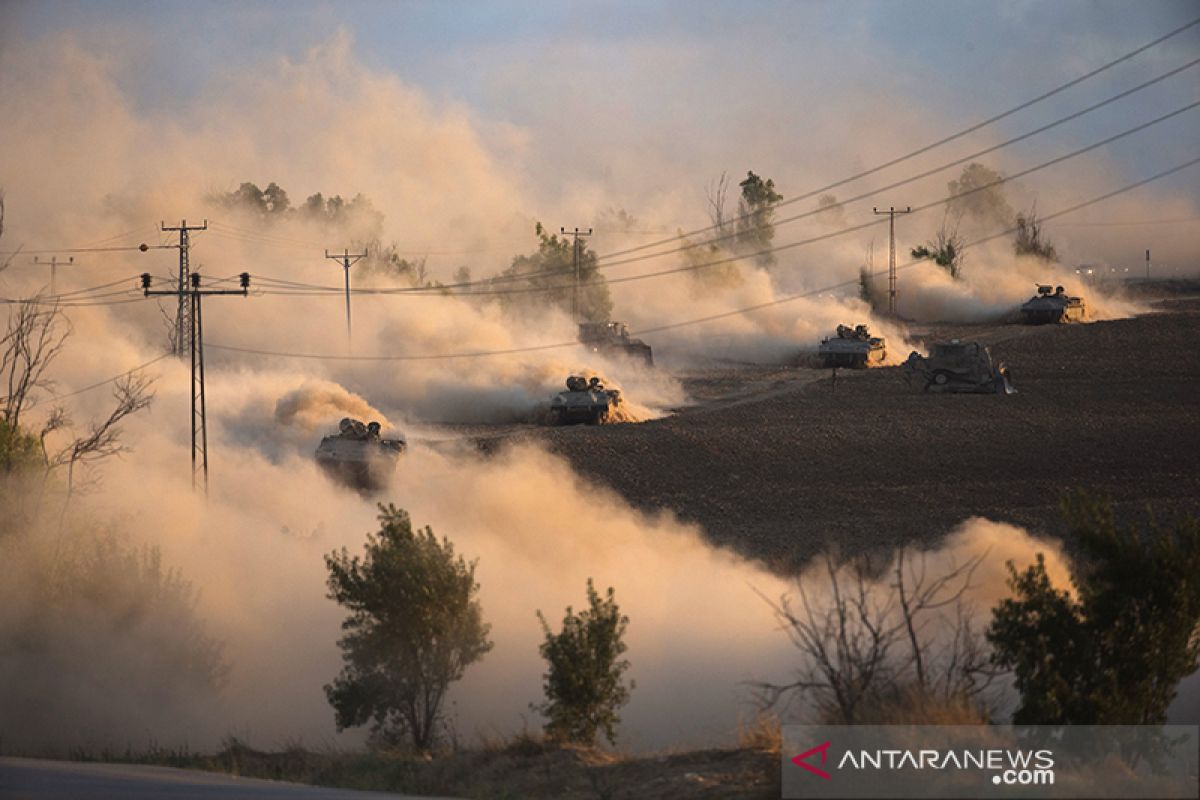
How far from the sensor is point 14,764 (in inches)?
989

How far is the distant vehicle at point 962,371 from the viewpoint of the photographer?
261 feet

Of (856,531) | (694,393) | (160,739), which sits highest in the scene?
(694,393)

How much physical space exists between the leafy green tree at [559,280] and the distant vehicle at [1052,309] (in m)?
44.7

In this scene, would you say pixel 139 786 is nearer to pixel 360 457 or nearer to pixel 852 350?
pixel 360 457

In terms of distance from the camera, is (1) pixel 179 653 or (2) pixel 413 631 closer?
(2) pixel 413 631

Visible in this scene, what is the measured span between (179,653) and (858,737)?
2848 cm

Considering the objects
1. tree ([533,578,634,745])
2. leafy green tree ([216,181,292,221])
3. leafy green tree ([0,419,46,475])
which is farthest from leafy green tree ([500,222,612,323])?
tree ([533,578,634,745])

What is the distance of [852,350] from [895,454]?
29647 millimetres

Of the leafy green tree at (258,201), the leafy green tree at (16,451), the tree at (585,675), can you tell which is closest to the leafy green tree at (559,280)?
the leafy green tree at (258,201)

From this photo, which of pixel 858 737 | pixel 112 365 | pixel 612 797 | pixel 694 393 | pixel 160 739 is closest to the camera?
pixel 858 737

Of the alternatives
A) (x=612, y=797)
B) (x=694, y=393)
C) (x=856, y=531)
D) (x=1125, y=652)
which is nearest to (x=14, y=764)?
(x=612, y=797)

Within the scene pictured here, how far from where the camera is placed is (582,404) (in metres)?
74.3

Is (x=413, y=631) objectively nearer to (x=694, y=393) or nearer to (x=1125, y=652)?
(x=1125, y=652)

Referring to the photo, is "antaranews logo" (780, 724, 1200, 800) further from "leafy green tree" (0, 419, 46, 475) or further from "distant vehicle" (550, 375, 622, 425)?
"distant vehicle" (550, 375, 622, 425)
